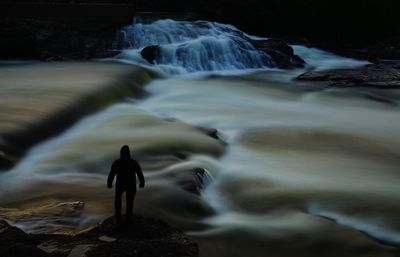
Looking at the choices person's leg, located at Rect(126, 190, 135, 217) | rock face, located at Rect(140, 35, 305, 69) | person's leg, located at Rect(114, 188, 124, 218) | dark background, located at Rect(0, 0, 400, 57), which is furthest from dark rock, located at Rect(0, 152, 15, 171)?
dark background, located at Rect(0, 0, 400, 57)

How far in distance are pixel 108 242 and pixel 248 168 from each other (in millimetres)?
4032

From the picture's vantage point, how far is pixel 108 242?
5422 millimetres

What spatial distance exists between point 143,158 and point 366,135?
516 cm

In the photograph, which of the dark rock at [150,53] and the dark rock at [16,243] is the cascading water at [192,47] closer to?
the dark rock at [150,53]

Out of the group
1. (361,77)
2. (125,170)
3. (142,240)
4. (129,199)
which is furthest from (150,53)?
(142,240)

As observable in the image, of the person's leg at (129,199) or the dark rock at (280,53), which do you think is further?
the dark rock at (280,53)

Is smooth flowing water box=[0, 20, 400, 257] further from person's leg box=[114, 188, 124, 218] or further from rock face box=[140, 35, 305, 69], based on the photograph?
rock face box=[140, 35, 305, 69]

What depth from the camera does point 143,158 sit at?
29.5 ft

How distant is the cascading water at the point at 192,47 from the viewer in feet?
66.2

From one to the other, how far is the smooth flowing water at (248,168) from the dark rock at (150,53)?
337 cm

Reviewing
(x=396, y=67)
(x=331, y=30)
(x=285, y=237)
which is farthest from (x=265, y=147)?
(x=331, y=30)

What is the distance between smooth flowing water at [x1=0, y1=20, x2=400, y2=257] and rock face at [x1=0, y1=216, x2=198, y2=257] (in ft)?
1.57

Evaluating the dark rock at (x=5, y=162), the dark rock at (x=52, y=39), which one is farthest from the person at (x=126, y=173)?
the dark rock at (x=52, y=39)

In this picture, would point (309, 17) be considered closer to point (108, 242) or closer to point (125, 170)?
point (125, 170)
